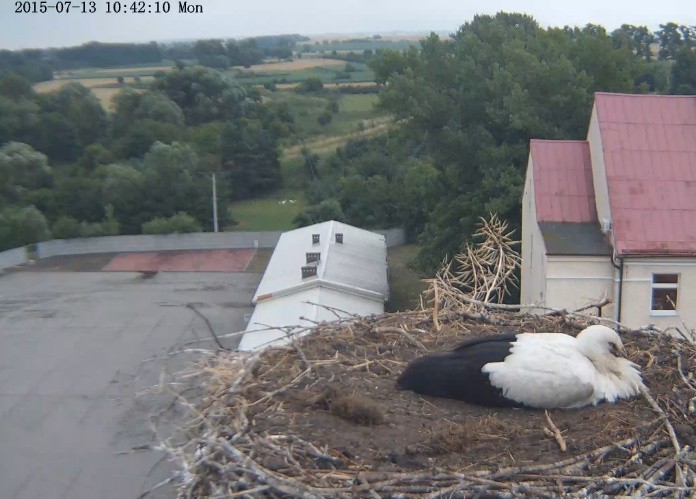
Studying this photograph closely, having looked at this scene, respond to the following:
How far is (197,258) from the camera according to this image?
27.9 meters

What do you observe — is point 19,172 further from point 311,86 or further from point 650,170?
point 650,170

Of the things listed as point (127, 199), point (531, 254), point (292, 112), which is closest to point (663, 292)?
point (531, 254)

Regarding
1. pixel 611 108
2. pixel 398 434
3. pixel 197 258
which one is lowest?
pixel 197 258

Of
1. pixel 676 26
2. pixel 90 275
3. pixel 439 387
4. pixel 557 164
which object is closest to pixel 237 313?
pixel 90 275

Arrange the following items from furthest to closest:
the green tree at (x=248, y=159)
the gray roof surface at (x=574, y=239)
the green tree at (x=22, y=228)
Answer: the green tree at (x=248, y=159)
the green tree at (x=22, y=228)
the gray roof surface at (x=574, y=239)

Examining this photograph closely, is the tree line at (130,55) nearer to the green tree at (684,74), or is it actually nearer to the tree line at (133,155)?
the tree line at (133,155)

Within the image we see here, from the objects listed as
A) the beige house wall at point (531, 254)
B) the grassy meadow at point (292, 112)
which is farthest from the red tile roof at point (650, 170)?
the grassy meadow at point (292, 112)

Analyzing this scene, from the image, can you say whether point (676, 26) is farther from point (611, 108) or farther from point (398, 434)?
point (398, 434)

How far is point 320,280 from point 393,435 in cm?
1107

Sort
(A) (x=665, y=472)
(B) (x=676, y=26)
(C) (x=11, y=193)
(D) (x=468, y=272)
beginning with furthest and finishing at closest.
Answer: (B) (x=676, y=26), (C) (x=11, y=193), (D) (x=468, y=272), (A) (x=665, y=472)

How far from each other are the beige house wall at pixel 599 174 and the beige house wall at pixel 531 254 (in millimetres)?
827

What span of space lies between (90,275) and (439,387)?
21283 mm

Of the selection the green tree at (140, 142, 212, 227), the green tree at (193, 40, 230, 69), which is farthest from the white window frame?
the green tree at (193, 40, 230, 69)

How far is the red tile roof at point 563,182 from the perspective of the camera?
487 inches
